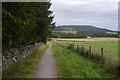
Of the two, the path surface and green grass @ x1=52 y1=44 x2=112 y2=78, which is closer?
the path surface

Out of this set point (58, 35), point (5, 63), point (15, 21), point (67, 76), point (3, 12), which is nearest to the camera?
point (3, 12)

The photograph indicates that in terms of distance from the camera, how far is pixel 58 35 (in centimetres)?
15238

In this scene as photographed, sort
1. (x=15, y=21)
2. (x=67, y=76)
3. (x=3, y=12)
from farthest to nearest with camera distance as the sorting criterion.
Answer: (x=67, y=76)
(x=15, y=21)
(x=3, y=12)

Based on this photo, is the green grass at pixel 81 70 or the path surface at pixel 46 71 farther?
the green grass at pixel 81 70

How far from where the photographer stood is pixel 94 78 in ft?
49.1

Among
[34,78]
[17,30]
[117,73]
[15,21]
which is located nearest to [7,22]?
[15,21]

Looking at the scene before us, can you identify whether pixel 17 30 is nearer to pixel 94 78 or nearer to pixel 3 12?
pixel 3 12

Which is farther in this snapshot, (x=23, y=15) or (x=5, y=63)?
(x=5, y=63)

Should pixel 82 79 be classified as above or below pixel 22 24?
below

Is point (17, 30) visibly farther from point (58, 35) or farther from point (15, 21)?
point (58, 35)

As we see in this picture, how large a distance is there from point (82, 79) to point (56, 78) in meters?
1.25

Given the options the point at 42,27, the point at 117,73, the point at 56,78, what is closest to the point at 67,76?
the point at 56,78

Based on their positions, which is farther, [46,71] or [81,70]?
[81,70]

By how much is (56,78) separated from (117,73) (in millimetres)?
3305
